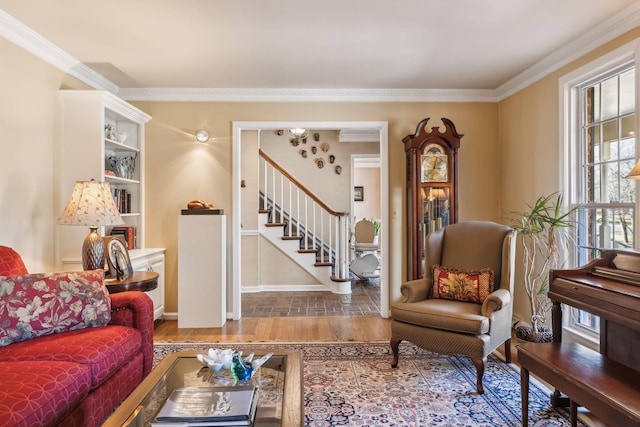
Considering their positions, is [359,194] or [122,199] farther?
[359,194]

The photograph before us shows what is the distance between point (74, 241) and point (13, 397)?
2.20m

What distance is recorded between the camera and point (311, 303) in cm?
525

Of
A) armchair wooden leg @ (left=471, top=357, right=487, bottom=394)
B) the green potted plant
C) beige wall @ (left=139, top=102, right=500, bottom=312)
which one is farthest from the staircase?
armchair wooden leg @ (left=471, top=357, right=487, bottom=394)

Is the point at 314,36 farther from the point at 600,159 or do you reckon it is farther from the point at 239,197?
the point at 600,159

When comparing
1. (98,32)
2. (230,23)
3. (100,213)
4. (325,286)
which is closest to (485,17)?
(230,23)

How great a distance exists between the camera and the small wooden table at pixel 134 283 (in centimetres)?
287

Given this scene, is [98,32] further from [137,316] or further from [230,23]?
[137,316]

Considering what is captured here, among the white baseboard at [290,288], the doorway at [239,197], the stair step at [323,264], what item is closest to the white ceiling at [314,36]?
the doorway at [239,197]

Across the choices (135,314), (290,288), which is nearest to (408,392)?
(135,314)

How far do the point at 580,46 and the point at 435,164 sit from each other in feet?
5.21

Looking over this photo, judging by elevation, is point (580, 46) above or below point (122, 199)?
above

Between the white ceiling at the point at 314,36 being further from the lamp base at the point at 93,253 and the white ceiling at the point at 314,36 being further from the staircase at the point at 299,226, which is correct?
the staircase at the point at 299,226

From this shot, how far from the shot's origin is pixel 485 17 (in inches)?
110

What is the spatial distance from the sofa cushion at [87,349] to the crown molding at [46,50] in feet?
7.50
